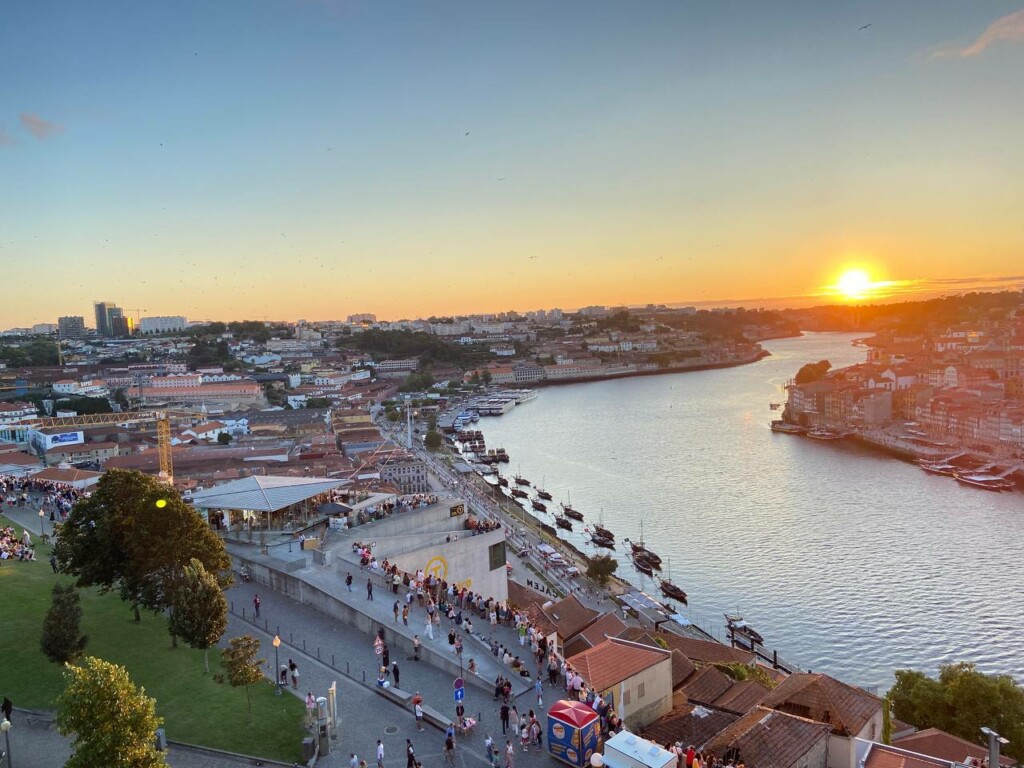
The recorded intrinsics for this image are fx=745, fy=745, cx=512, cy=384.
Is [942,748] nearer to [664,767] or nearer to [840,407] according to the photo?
[664,767]

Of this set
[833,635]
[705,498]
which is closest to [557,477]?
[705,498]

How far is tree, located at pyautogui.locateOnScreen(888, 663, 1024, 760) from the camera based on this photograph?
4.48 m

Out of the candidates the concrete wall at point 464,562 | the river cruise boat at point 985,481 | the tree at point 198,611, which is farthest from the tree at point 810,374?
the tree at point 198,611

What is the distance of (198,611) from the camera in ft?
10.2

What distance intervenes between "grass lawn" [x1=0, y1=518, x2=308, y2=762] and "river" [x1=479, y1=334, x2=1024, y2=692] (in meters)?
5.45

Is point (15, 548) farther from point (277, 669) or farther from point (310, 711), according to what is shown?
point (310, 711)

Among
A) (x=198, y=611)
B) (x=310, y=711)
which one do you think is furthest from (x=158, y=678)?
(x=310, y=711)

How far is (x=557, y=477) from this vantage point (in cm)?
1611

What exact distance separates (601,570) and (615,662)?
606 cm

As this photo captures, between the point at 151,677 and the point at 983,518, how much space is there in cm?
1240

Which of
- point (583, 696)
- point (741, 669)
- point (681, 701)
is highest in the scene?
point (583, 696)

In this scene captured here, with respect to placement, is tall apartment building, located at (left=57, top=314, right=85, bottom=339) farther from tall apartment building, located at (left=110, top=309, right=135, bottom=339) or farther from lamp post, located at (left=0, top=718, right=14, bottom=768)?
lamp post, located at (left=0, top=718, right=14, bottom=768)

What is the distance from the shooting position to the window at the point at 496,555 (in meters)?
5.15

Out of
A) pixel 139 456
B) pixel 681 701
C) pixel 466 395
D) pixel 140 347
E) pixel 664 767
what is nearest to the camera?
pixel 664 767
